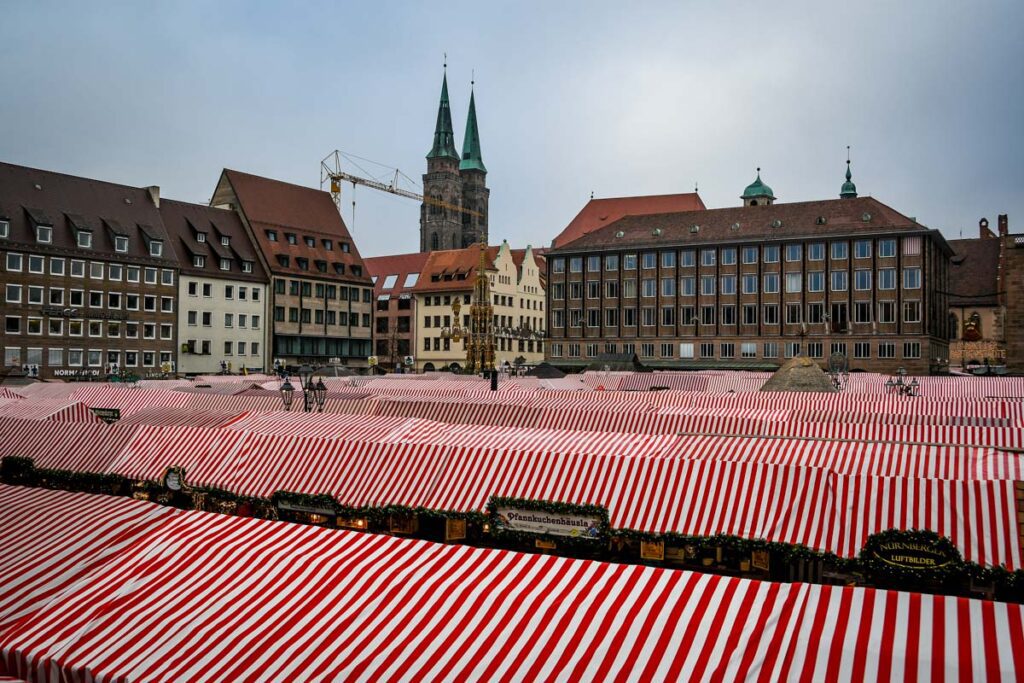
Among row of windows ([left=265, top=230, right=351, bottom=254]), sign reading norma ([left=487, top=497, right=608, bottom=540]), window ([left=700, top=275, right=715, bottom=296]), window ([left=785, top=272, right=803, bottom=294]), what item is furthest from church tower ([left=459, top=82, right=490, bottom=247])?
sign reading norma ([left=487, top=497, right=608, bottom=540])

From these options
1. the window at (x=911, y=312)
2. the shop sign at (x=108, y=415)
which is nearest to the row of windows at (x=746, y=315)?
the window at (x=911, y=312)

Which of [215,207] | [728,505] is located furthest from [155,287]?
[728,505]

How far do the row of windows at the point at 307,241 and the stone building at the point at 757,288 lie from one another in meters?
19.8

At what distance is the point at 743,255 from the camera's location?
72.4 m

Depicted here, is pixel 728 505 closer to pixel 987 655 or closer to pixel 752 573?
pixel 752 573

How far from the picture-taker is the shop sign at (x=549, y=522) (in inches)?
410

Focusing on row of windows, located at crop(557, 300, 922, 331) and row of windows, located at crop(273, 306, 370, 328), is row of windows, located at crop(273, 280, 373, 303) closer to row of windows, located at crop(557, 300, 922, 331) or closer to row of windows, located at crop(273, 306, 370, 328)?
row of windows, located at crop(273, 306, 370, 328)

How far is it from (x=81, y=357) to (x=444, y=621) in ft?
202

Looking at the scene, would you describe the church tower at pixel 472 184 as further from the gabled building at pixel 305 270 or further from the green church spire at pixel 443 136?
the gabled building at pixel 305 270

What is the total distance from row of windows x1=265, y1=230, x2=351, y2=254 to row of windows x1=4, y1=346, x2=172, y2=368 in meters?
14.4

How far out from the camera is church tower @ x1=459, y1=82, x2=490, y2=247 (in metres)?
141

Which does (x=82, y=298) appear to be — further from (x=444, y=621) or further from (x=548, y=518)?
(x=444, y=621)

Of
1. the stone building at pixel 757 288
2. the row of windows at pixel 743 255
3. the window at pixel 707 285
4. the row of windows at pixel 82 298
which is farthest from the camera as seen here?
the window at pixel 707 285

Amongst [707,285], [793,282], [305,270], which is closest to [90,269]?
[305,270]
